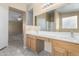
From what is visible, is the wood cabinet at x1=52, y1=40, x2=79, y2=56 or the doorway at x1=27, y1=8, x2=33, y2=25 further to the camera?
the doorway at x1=27, y1=8, x2=33, y2=25

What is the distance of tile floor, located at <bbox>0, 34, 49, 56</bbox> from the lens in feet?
5.34

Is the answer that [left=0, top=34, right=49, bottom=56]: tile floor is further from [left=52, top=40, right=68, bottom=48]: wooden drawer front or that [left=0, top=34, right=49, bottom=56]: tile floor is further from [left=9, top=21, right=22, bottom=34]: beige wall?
[left=52, top=40, right=68, bottom=48]: wooden drawer front

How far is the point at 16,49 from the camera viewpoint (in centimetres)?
165

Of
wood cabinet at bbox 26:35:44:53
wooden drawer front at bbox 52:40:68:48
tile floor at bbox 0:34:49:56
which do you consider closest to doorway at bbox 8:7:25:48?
tile floor at bbox 0:34:49:56

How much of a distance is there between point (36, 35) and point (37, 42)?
11cm

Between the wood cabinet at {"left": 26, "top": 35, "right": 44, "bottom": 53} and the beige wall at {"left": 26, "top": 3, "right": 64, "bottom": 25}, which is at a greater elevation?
the beige wall at {"left": 26, "top": 3, "right": 64, "bottom": 25}

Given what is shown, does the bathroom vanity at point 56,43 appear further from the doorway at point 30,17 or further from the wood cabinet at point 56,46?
the doorway at point 30,17

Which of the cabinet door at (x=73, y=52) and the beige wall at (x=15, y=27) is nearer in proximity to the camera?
the cabinet door at (x=73, y=52)

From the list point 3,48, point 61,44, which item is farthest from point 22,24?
point 61,44

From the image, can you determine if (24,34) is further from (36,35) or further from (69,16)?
(69,16)

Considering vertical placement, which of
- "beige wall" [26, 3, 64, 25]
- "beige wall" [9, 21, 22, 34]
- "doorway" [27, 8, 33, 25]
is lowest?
"beige wall" [9, 21, 22, 34]

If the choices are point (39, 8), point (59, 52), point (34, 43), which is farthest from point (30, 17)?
point (59, 52)

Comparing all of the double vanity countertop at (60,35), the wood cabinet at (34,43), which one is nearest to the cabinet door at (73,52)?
the double vanity countertop at (60,35)

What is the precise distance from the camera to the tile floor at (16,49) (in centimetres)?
163
